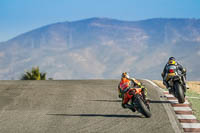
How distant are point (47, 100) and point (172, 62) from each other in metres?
4.82

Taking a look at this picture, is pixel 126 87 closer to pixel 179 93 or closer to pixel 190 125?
pixel 190 125

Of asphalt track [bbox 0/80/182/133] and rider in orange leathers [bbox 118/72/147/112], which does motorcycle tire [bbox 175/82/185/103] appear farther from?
rider in orange leathers [bbox 118/72/147/112]

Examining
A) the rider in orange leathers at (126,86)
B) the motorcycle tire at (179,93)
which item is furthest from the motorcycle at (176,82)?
the rider in orange leathers at (126,86)

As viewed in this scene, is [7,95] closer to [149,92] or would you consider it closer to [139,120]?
[149,92]

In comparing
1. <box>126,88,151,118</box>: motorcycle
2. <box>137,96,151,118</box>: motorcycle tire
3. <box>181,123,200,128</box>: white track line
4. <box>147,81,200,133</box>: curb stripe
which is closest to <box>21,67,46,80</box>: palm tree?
<box>147,81,200,133</box>: curb stripe

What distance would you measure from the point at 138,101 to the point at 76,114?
1.98 meters

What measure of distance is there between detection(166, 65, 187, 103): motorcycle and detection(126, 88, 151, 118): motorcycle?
94.1 inches

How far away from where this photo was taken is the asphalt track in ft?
28.5

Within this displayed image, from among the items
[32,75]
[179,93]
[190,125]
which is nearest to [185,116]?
[190,125]

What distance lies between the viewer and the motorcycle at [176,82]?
40.0 feet

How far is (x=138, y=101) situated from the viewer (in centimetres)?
981

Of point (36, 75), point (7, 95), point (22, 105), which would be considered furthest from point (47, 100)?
point (36, 75)

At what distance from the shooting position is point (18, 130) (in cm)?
855

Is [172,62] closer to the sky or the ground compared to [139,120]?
closer to the sky
